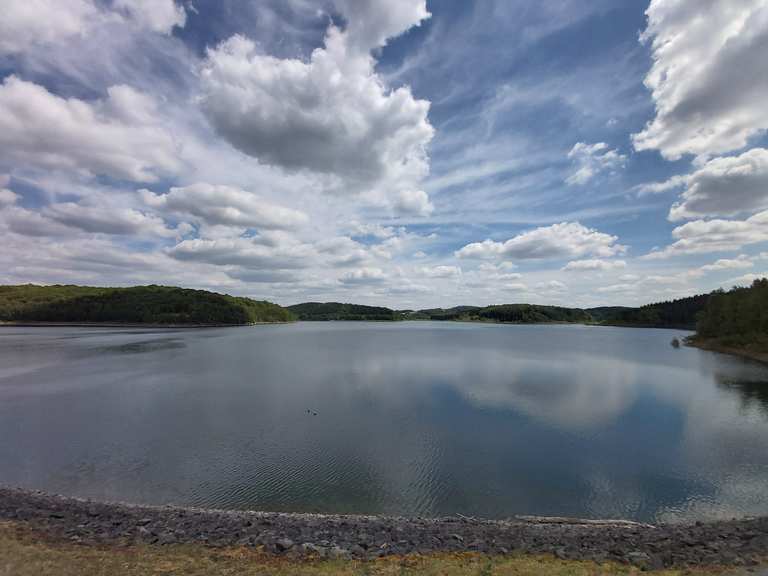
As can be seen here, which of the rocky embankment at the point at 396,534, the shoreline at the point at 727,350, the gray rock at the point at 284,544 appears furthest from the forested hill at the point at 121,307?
the gray rock at the point at 284,544

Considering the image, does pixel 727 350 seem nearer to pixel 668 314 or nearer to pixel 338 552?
pixel 338 552

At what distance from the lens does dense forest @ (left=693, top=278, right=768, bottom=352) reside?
50.9 metres

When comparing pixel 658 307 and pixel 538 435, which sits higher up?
pixel 658 307

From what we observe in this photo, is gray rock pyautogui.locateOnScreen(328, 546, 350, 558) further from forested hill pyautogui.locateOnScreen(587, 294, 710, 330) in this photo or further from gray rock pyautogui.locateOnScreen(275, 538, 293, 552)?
forested hill pyautogui.locateOnScreen(587, 294, 710, 330)

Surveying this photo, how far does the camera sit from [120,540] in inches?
342

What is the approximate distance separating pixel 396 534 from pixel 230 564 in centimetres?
375

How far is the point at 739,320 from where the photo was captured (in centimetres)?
5675

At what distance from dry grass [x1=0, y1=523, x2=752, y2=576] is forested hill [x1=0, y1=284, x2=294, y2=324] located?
16188 centimetres

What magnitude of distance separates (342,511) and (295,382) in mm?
21739

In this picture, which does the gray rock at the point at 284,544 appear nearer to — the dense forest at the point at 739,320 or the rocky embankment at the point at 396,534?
the rocky embankment at the point at 396,534

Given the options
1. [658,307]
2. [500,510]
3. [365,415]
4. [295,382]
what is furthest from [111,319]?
[658,307]

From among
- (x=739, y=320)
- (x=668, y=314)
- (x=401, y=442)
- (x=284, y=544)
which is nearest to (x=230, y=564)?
(x=284, y=544)

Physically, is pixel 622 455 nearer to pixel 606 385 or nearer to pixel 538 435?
pixel 538 435

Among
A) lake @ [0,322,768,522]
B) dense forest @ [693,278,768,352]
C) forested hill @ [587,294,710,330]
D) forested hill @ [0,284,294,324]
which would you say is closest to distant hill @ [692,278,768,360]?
dense forest @ [693,278,768,352]
